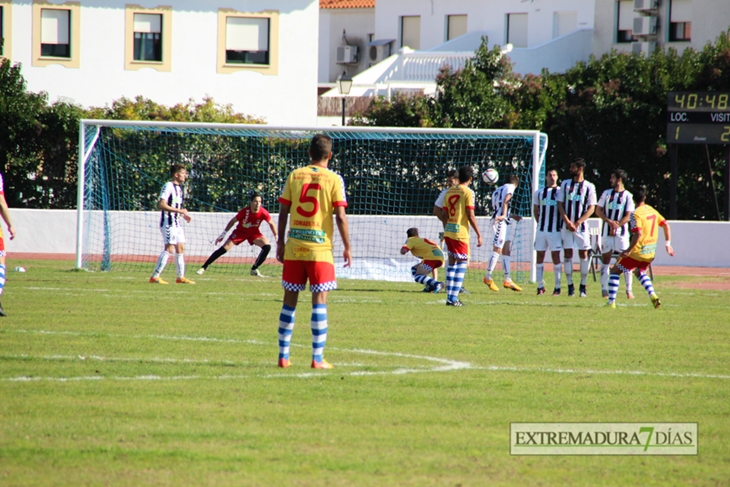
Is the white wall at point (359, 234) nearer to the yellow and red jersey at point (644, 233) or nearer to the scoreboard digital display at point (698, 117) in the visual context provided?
the scoreboard digital display at point (698, 117)

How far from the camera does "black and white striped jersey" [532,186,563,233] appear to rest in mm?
15773

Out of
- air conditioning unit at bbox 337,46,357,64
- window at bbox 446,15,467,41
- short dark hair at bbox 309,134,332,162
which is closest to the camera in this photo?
short dark hair at bbox 309,134,332,162

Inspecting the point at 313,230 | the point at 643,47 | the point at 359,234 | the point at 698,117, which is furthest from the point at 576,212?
the point at 643,47

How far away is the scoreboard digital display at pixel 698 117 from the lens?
23.2 m

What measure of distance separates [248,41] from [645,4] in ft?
50.8

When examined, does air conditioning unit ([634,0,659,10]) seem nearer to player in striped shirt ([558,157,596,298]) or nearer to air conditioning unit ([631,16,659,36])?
air conditioning unit ([631,16,659,36])

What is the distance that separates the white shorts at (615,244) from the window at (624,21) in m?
25.1

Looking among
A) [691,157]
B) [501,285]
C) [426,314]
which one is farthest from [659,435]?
[691,157]

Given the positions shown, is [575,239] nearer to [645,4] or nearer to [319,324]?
[319,324]

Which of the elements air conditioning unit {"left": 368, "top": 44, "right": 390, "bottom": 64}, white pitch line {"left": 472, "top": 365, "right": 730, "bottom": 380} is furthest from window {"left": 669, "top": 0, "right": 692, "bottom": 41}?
white pitch line {"left": 472, "top": 365, "right": 730, "bottom": 380}

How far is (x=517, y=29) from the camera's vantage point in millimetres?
41656

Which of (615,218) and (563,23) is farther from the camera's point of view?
(563,23)

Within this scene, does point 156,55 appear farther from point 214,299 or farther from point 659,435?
point 659,435

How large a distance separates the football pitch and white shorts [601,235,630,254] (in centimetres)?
239
